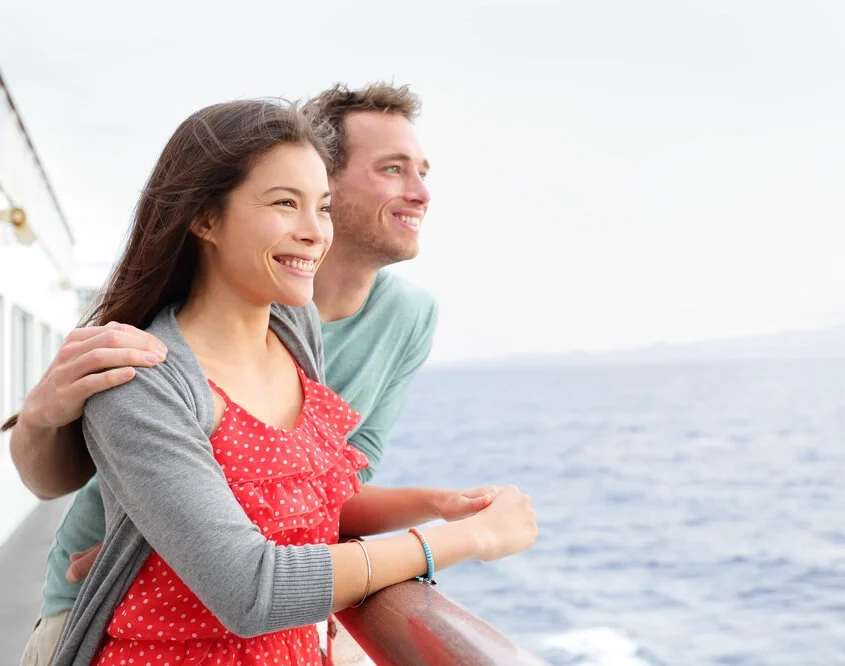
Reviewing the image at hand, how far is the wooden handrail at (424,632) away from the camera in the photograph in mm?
846

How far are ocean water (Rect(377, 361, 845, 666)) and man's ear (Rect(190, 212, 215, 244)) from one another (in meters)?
18.1

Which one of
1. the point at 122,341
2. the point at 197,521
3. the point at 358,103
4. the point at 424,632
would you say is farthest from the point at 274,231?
the point at 358,103

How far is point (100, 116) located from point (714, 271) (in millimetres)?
51325

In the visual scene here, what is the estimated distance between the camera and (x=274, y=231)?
1.21 m

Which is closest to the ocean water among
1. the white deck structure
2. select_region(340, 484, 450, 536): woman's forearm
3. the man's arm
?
the white deck structure

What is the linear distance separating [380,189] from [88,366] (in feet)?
3.83

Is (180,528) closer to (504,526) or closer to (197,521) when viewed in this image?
(197,521)

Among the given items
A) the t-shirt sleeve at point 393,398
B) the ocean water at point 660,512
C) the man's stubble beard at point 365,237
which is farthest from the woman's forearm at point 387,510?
the ocean water at point 660,512

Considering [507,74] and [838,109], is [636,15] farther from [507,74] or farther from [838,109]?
[838,109]

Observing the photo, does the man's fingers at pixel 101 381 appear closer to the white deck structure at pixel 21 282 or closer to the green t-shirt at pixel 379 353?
the green t-shirt at pixel 379 353

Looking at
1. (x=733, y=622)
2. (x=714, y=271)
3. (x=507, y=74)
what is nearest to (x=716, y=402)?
(x=714, y=271)

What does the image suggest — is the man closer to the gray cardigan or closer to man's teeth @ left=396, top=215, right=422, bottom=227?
man's teeth @ left=396, top=215, right=422, bottom=227

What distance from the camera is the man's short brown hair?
2.20 meters

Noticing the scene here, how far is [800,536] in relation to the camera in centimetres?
3631
